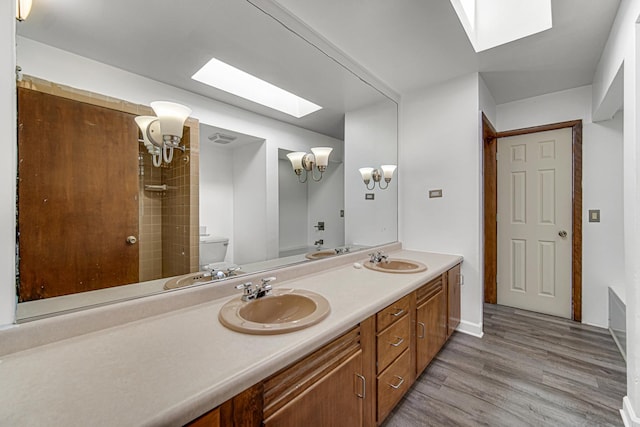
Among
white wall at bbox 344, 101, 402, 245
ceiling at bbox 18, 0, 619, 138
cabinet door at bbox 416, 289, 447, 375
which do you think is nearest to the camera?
ceiling at bbox 18, 0, 619, 138

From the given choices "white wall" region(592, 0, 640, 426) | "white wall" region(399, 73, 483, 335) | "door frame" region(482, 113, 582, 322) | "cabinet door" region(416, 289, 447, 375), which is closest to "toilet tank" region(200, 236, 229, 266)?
"cabinet door" region(416, 289, 447, 375)

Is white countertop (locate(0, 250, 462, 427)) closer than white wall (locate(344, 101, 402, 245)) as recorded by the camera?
Yes

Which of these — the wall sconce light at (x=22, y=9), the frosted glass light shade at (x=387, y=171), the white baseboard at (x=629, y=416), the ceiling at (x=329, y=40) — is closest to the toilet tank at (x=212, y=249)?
the ceiling at (x=329, y=40)

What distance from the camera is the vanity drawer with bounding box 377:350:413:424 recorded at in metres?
1.29

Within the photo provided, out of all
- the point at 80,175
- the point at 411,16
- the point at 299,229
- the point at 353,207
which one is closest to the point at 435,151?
the point at 353,207

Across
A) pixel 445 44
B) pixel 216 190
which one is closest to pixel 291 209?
pixel 216 190

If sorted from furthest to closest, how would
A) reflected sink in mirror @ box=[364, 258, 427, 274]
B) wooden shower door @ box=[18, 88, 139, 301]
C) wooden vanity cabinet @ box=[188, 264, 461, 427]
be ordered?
reflected sink in mirror @ box=[364, 258, 427, 274] < wooden shower door @ box=[18, 88, 139, 301] < wooden vanity cabinet @ box=[188, 264, 461, 427]

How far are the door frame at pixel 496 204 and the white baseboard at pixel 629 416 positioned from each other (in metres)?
1.53

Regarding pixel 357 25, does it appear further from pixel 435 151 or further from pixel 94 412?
pixel 94 412

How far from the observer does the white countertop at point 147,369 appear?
22.4 inches

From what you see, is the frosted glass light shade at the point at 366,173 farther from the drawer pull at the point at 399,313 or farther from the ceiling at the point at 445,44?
the drawer pull at the point at 399,313

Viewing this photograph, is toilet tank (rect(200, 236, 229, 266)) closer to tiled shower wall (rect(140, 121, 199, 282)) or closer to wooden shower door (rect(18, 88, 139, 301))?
tiled shower wall (rect(140, 121, 199, 282))

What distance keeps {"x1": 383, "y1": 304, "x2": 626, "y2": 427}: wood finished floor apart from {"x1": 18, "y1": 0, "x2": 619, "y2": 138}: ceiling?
6.54 ft

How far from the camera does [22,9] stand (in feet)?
2.83
